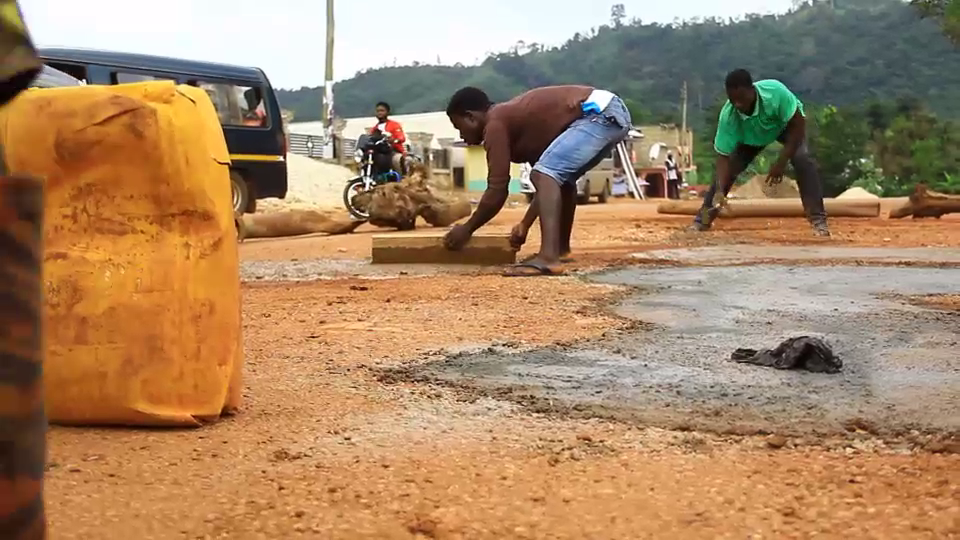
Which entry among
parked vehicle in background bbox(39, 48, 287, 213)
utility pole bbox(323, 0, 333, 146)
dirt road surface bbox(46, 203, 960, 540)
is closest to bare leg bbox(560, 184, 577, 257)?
dirt road surface bbox(46, 203, 960, 540)

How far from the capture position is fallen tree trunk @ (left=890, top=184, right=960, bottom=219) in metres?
13.0

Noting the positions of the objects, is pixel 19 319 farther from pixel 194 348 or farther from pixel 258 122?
pixel 258 122

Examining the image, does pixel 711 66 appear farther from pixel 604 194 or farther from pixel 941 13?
pixel 941 13

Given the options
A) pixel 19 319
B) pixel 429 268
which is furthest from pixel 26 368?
pixel 429 268

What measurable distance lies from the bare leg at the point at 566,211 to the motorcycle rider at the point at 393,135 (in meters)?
7.67

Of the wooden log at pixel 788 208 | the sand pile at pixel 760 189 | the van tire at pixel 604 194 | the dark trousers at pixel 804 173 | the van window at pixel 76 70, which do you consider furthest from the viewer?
the van tire at pixel 604 194

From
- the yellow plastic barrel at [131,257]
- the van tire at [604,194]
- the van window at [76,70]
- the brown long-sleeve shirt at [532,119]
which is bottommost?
the van tire at [604,194]

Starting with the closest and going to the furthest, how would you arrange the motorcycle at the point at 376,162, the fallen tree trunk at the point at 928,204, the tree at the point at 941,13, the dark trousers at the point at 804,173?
the dark trousers at the point at 804,173 < the fallen tree trunk at the point at 928,204 < the motorcycle at the point at 376,162 < the tree at the point at 941,13

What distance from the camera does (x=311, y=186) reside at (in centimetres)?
2691

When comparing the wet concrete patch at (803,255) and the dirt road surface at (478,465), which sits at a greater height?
the dirt road surface at (478,465)

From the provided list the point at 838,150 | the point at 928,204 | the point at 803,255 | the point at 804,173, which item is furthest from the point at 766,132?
the point at 838,150

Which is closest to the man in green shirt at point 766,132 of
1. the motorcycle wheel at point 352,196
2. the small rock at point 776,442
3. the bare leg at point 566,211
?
the bare leg at point 566,211

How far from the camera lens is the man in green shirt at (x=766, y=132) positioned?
9.07 metres

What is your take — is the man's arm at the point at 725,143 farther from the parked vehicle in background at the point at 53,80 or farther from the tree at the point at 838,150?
the tree at the point at 838,150
